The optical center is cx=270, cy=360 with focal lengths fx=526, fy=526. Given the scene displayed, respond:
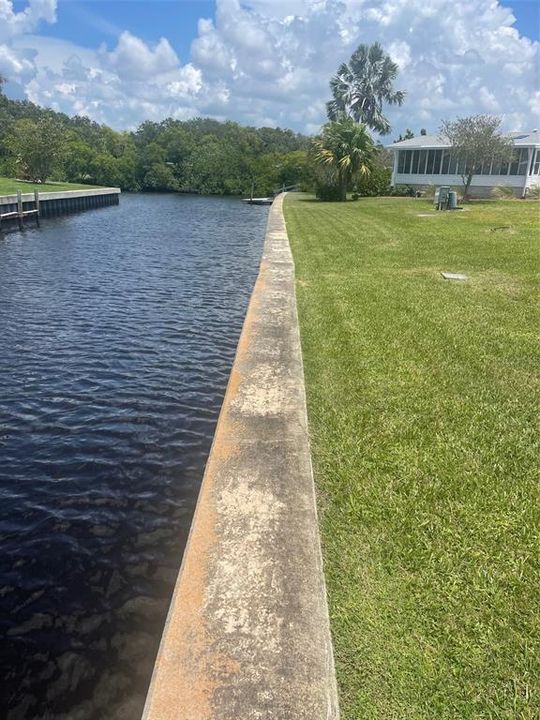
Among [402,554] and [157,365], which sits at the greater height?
[402,554]

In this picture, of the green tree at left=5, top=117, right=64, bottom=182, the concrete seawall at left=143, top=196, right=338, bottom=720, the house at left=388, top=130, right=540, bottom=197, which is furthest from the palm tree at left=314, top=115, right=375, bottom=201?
the concrete seawall at left=143, top=196, right=338, bottom=720

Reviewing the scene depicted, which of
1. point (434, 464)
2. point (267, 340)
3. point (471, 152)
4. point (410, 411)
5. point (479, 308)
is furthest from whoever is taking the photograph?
point (471, 152)

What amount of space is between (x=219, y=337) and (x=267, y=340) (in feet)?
9.81

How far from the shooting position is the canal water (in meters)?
3.30

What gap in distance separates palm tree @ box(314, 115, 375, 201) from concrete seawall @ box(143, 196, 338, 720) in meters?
35.2

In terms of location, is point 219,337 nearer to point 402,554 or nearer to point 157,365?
point 157,365

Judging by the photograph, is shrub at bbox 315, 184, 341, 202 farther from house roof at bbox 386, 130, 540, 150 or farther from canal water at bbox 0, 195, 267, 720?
canal water at bbox 0, 195, 267, 720

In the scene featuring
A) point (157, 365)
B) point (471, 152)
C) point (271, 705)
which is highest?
point (471, 152)

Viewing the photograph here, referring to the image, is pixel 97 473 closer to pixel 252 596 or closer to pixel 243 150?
pixel 252 596

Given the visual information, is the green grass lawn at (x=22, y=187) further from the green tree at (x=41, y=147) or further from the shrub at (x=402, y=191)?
the shrub at (x=402, y=191)

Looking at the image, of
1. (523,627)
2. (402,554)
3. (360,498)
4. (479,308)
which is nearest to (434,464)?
(360,498)

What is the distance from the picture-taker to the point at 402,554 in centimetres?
287

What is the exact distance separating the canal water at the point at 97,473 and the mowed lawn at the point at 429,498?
1.51 meters

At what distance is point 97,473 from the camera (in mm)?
5336
